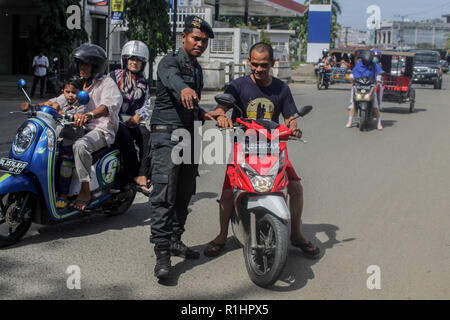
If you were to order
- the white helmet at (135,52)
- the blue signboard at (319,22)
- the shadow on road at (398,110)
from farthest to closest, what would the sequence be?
A: the blue signboard at (319,22)
the shadow on road at (398,110)
the white helmet at (135,52)

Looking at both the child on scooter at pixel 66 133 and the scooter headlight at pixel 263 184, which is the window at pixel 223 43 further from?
the scooter headlight at pixel 263 184

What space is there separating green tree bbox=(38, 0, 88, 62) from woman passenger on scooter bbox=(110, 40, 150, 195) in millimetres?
12608

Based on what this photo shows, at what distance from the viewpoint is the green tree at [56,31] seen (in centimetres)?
1839

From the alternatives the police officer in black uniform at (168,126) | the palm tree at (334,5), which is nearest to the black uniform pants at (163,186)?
the police officer in black uniform at (168,126)

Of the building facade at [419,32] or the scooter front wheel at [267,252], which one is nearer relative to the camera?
the scooter front wheel at [267,252]

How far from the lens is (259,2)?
114ft

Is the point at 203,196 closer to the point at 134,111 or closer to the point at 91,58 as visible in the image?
the point at 134,111

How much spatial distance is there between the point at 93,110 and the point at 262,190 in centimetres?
206

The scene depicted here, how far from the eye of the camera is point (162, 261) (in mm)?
4438

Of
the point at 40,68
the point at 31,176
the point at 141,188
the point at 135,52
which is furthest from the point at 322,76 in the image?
the point at 31,176

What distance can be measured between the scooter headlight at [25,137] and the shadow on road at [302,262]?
2.34 metres

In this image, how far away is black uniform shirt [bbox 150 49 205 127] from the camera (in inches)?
175

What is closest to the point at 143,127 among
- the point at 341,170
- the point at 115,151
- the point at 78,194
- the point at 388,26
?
the point at 115,151

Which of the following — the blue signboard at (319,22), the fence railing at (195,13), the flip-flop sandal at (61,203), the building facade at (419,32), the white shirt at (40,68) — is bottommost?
the flip-flop sandal at (61,203)
